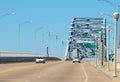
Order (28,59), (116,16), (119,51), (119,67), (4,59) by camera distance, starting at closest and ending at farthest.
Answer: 1. (116,16)
2. (119,51)
3. (119,67)
4. (4,59)
5. (28,59)

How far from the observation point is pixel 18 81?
99.5 ft

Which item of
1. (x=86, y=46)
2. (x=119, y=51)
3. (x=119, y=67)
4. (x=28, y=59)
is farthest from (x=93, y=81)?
(x=86, y=46)

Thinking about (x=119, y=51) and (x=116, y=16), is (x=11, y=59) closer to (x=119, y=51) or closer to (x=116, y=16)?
(x=119, y=51)

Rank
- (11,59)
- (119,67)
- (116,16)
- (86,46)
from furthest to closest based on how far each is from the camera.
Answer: (86,46) → (11,59) → (119,67) → (116,16)

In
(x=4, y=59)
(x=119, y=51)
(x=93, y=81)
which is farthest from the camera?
(x=4, y=59)

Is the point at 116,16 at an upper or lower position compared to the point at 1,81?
upper

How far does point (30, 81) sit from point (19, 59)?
284 ft

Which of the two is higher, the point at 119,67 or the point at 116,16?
the point at 116,16

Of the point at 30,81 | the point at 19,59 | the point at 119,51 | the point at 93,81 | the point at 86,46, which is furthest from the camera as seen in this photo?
the point at 86,46

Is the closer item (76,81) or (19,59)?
(76,81)

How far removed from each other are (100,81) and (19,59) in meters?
83.7

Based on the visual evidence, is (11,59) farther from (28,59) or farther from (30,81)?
(30,81)

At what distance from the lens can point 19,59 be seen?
116500mm

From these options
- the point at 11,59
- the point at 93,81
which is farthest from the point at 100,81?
the point at 11,59
